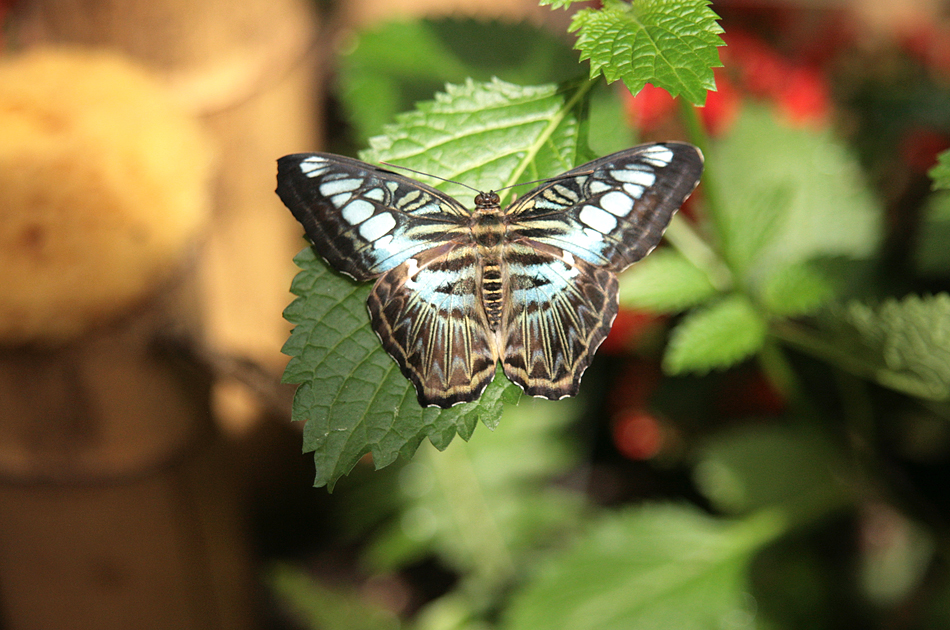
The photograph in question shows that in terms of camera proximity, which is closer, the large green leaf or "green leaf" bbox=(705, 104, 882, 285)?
the large green leaf

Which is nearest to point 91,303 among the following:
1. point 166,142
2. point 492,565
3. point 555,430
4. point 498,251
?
point 166,142

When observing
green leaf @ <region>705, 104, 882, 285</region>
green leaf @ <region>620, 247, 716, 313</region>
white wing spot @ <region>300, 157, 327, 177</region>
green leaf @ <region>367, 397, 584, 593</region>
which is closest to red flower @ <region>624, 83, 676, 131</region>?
green leaf @ <region>705, 104, 882, 285</region>

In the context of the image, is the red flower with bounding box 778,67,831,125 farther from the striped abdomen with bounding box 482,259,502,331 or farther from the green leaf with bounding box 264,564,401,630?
the green leaf with bounding box 264,564,401,630

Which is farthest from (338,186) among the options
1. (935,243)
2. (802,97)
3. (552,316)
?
(802,97)

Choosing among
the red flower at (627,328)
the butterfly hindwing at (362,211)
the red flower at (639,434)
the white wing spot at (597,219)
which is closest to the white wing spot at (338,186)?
the butterfly hindwing at (362,211)

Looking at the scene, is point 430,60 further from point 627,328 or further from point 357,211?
point 627,328

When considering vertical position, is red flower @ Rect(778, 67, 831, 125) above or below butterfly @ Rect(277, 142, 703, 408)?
below

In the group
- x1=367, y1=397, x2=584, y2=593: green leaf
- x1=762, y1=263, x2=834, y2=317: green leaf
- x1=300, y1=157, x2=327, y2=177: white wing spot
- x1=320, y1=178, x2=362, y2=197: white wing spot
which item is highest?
x1=300, y1=157, x2=327, y2=177: white wing spot

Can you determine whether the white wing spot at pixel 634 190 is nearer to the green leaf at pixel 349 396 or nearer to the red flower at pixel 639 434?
the green leaf at pixel 349 396
